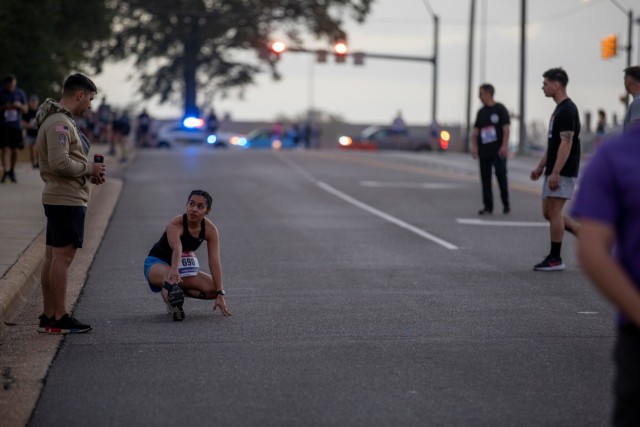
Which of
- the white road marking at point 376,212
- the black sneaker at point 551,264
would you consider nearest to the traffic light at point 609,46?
the white road marking at point 376,212

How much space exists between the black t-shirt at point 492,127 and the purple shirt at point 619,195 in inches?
644

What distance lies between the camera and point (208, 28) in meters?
65.1

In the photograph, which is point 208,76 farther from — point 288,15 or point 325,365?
point 325,365

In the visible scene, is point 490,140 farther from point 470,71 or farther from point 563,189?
Answer: point 470,71

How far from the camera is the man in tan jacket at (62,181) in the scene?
28.3ft

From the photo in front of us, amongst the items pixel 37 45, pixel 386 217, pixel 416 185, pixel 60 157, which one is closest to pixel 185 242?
pixel 60 157

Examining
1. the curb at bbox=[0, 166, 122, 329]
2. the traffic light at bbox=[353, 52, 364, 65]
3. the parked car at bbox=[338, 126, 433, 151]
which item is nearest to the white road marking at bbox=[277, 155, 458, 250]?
the curb at bbox=[0, 166, 122, 329]

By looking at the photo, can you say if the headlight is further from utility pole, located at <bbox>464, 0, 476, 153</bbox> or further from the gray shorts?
the gray shorts

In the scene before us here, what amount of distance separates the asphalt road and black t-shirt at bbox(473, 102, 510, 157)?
214 cm

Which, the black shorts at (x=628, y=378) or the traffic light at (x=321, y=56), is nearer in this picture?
the black shorts at (x=628, y=378)

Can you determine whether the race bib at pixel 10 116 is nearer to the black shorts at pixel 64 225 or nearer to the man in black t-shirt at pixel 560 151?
the man in black t-shirt at pixel 560 151

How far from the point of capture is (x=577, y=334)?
9.06 metres

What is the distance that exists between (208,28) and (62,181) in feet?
188

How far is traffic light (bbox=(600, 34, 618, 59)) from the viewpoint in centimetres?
4697
